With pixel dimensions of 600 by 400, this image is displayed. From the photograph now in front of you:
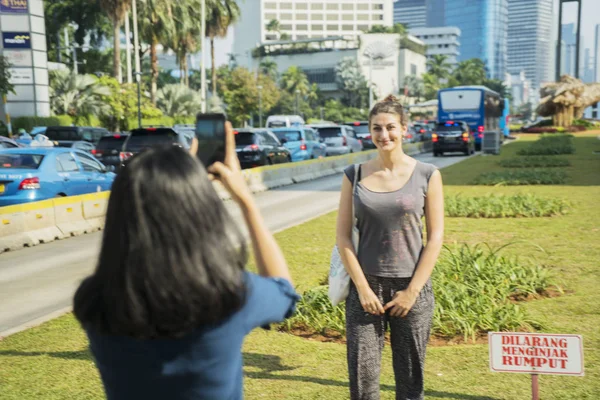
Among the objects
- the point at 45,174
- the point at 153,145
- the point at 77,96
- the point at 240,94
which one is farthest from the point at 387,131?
the point at 240,94

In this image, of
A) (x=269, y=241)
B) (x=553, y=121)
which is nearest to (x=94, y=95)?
(x=553, y=121)

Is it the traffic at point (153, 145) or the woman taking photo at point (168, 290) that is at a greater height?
the woman taking photo at point (168, 290)

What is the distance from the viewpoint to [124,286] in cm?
183

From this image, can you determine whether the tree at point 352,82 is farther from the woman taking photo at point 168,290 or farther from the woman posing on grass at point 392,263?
the woman taking photo at point 168,290

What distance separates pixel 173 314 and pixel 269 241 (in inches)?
17.4

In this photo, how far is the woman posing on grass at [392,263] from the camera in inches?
156

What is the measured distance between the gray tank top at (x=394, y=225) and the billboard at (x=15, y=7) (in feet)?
142

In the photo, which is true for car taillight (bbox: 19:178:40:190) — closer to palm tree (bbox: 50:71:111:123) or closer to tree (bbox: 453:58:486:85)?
palm tree (bbox: 50:71:111:123)

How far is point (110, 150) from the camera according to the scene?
25.2 meters

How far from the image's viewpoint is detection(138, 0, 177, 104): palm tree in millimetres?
57062

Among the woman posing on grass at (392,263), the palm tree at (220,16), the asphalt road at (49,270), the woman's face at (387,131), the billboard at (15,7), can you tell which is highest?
the palm tree at (220,16)

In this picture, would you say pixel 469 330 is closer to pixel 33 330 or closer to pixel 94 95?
pixel 33 330

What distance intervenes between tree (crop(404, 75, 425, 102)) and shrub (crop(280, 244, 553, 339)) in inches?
6035

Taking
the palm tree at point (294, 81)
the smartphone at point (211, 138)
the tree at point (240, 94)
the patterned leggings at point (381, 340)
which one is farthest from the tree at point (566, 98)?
the smartphone at point (211, 138)
